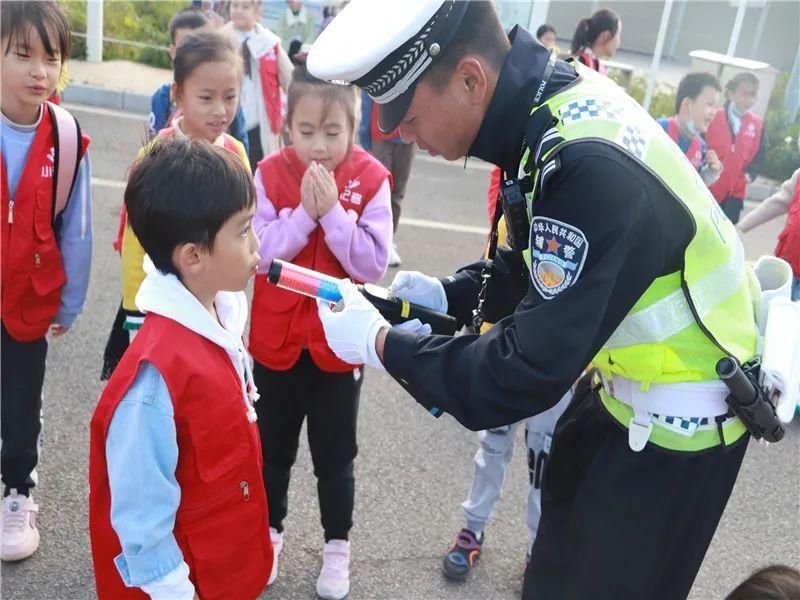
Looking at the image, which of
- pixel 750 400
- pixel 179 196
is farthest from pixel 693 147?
pixel 179 196

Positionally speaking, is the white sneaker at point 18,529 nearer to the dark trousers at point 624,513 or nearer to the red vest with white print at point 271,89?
the dark trousers at point 624,513

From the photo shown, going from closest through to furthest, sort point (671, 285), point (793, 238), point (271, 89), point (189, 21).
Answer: point (671, 285) → point (793, 238) → point (189, 21) → point (271, 89)

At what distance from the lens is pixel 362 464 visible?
133 inches

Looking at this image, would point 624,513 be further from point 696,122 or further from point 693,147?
point 696,122

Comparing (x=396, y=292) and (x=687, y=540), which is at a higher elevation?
(x=396, y=292)

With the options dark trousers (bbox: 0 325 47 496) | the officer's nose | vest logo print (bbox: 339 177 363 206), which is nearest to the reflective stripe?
the officer's nose

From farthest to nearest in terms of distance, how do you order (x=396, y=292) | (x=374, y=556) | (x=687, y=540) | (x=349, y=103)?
(x=374, y=556), (x=349, y=103), (x=396, y=292), (x=687, y=540)

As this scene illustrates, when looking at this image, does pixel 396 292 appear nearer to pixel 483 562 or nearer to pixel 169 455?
pixel 169 455

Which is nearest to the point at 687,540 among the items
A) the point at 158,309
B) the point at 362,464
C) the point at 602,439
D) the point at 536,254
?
the point at 602,439

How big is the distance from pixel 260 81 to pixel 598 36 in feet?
7.55

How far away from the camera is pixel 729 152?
5434mm

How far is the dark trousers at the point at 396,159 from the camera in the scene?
5531 millimetres

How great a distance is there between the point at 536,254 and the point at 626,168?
0.74ft

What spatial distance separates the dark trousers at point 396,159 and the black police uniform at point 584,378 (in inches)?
142
